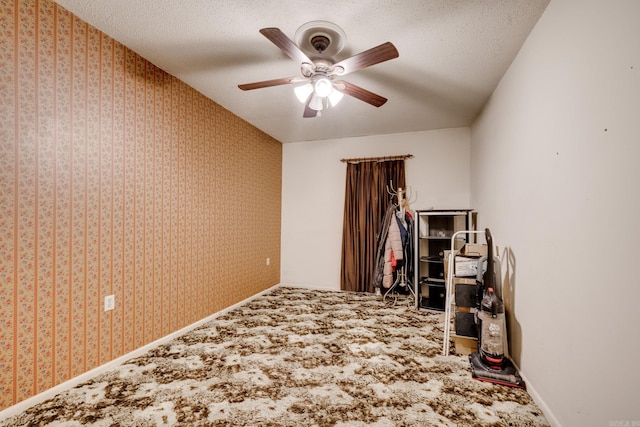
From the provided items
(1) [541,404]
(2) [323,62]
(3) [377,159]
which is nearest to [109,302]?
(2) [323,62]

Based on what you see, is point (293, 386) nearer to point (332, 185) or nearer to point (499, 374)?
point (499, 374)

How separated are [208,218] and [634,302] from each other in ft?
10.6

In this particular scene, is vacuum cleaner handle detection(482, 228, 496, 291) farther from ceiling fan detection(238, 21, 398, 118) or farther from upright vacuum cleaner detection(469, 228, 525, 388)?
ceiling fan detection(238, 21, 398, 118)

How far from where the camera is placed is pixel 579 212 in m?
1.35

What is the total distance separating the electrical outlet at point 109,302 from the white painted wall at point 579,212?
2.89m

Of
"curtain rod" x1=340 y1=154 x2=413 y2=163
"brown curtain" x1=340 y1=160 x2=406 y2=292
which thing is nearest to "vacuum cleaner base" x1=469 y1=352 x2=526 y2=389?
"brown curtain" x1=340 y1=160 x2=406 y2=292

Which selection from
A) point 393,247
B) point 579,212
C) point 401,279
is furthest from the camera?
point 401,279

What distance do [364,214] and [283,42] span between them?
3.09 meters

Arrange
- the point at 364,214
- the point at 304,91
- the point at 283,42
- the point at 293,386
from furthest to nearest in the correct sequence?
the point at 364,214
the point at 304,91
the point at 293,386
the point at 283,42

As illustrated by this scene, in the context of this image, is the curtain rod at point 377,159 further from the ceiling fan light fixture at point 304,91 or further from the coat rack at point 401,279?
the ceiling fan light fixture at point 304,91

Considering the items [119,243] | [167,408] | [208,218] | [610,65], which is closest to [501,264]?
[610,65]

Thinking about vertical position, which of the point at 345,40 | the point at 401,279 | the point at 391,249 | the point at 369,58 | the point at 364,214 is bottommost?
the point at 401,279

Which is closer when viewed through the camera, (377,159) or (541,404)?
(541,404)

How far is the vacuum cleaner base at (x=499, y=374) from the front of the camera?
1.89 meters
